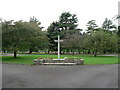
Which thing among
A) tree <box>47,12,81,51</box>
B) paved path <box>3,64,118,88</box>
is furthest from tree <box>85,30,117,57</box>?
paved path <box>3,64,118,88</box>

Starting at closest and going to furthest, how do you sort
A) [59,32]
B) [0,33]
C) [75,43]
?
[0,33] → [75,43] → [59,32]

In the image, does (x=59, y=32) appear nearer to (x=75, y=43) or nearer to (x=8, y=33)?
(x=75, y=43)

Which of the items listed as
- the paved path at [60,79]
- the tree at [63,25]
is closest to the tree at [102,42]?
the tree at [63,25]

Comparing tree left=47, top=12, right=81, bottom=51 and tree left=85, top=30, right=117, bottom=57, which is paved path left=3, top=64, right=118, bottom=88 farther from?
tree left=47, top=12, right=81, bottom=51

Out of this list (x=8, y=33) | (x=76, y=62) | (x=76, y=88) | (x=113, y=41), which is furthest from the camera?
(x=113, y=41)

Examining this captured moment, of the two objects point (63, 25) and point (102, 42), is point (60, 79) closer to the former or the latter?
point (102, 42)

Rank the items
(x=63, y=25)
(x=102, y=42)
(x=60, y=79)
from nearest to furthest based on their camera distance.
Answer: (x=60, y=79) < (x=102, y=42) < (x=63, y=25)

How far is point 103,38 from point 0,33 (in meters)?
20.9

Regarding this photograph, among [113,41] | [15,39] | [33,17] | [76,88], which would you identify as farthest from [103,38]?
[33,17]

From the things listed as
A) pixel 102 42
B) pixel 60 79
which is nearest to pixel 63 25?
pixel 102 42

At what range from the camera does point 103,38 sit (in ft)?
88.5

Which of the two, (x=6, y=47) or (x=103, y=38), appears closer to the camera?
(x=6, y=47)

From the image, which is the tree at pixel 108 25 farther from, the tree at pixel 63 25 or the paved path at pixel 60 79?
the paved path at pixel 60 79

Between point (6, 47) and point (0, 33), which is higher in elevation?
point (0, 33)
